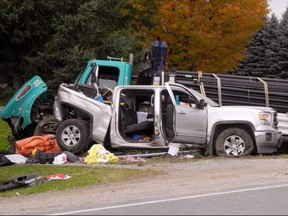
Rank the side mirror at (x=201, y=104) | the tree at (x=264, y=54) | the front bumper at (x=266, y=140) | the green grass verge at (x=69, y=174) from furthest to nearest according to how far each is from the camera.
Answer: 1. the tree at (x=264, y=54)
2. the side mirror at (x=201, y=104)
3. the front bumper at (x=266, y=140)
4. the green grass verge at (x=69, y=174)

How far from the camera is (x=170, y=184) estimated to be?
9.78 meters

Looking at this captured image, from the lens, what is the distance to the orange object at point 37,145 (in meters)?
13.5

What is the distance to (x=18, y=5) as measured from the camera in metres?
20.5

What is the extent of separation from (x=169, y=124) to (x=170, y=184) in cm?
355

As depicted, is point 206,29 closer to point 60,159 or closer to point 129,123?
point 129,123

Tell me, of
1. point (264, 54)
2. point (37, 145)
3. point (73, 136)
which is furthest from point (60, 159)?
point (264, 54)

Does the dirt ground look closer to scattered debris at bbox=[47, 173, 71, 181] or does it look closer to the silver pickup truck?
the silver pickup truck

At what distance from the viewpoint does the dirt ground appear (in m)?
8.48

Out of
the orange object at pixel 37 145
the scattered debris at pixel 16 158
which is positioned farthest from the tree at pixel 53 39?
the scattered debris at pixel 16 158

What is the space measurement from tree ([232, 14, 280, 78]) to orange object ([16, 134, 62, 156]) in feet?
91.5

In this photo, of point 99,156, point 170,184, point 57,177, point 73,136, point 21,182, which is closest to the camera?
point 170,184

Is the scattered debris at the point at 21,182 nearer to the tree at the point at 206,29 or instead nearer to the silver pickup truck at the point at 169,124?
the silver pickup truck at the point at 169,124

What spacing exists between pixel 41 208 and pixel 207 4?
15.5 metres

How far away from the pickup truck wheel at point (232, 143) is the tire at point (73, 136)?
3.24m
